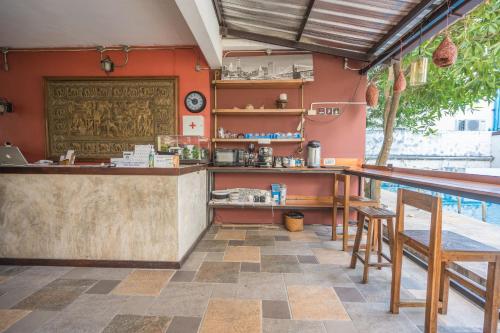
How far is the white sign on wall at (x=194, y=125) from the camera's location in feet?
13.0

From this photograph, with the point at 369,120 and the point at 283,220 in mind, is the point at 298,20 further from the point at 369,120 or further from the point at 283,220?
the point at 369,120

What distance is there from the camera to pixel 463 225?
161 inches

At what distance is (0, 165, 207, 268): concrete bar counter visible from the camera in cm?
241

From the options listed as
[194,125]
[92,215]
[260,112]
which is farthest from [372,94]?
[92,215]

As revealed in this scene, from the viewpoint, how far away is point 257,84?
382cm

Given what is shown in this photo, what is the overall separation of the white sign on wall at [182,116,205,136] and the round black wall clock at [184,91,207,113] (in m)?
0.13

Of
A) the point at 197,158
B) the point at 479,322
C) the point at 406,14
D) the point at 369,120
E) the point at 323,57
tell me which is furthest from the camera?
the point at 369,120

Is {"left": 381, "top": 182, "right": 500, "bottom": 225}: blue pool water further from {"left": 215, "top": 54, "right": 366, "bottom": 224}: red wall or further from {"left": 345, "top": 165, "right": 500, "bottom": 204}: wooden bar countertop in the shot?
{"left": 345, "top": 165, "right": 500, "bottom": 204}: wooden bar countertop

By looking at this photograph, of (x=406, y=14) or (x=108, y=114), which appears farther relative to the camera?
(x=108, y=114)

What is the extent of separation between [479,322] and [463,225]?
3.15m

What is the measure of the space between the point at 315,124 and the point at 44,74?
453cm

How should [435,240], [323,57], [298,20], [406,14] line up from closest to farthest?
[435,240] < [406,14] < [298,20] < [323,57]

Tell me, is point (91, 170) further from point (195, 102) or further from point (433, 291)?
point (433, 291)

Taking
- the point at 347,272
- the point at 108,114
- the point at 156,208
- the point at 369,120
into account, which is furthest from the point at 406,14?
the point at 369,120
